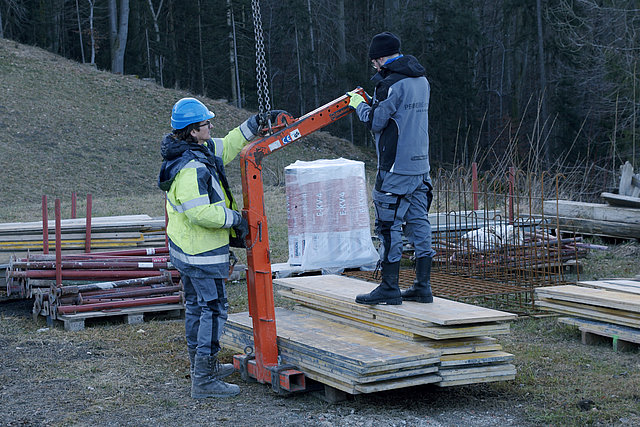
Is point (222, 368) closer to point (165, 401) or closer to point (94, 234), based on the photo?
point (165, 401)

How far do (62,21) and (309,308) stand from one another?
4456 centimetres

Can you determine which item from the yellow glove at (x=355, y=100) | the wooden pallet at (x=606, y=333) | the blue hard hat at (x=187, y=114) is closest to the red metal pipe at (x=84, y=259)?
the blue hard hat at (x=187, y=114)

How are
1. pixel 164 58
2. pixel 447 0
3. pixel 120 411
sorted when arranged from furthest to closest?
pixel 164 58
pixel 447 0
pixel 120 411

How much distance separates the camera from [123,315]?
28.1 feet

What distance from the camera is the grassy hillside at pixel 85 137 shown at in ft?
76.7

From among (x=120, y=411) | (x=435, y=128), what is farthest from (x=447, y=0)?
(x=120, y=411)

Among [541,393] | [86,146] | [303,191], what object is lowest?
[541,393]

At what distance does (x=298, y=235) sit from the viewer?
1043cm

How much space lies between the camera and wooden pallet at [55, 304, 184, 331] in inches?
320

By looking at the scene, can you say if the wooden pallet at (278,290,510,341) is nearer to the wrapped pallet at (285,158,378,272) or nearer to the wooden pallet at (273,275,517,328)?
the wooden pallet at (273,275,517,328)

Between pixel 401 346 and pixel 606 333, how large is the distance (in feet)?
8.62

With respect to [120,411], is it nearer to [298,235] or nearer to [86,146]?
[298,235]

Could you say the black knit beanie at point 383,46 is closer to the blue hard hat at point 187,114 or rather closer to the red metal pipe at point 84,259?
the blue hard hat at point 187,114

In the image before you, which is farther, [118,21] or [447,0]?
[118,21]
